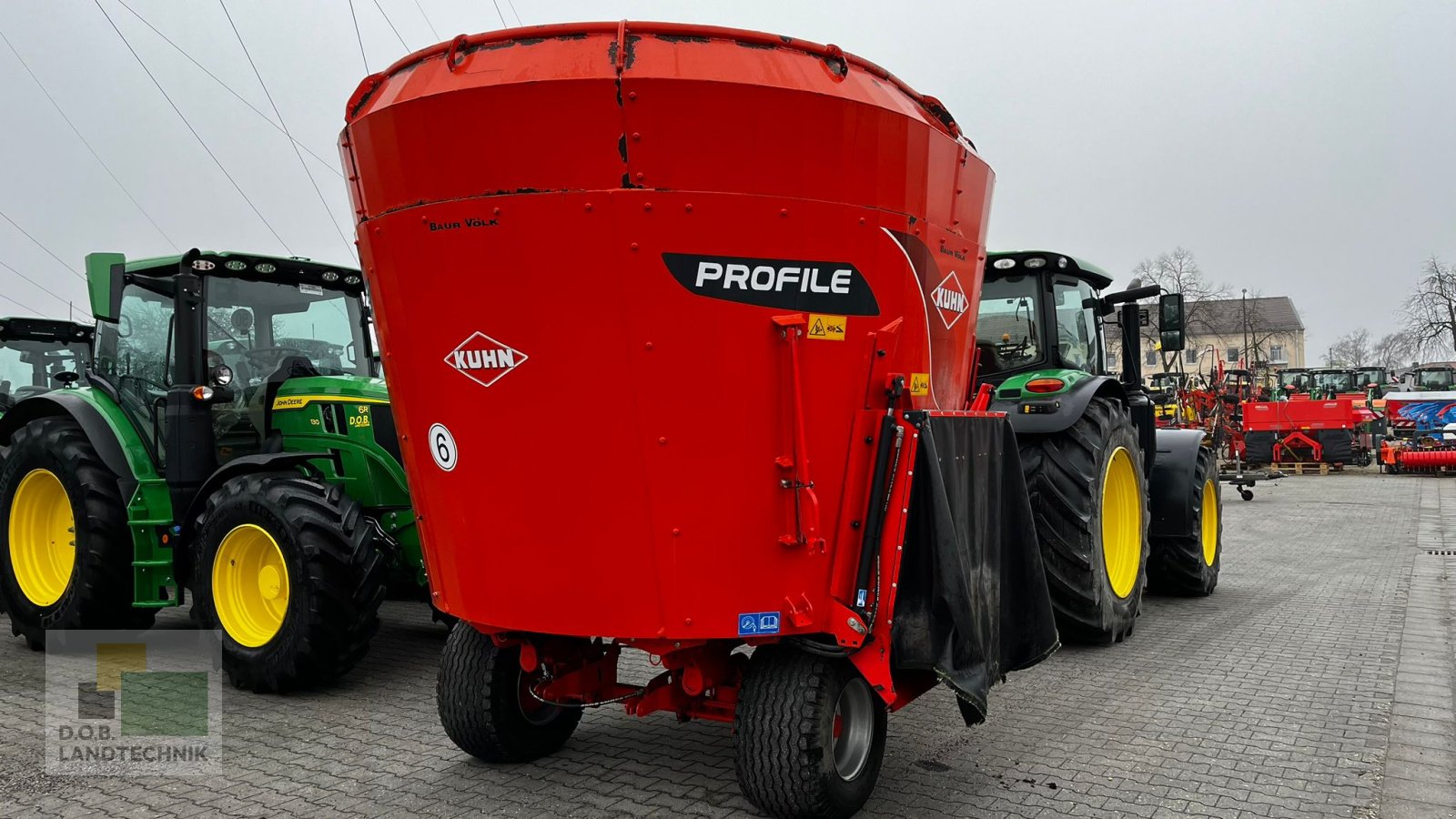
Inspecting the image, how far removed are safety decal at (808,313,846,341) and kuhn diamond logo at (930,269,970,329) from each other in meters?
0.57

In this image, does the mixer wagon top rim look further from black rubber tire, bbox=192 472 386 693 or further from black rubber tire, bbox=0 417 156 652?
black rubber tire, bbox=0 417 156 652

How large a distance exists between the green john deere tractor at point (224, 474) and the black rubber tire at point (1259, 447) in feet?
70.1

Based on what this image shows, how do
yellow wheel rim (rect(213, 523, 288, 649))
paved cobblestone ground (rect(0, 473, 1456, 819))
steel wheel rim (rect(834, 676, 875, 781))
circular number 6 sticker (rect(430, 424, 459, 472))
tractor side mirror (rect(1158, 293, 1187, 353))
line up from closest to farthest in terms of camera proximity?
circular number 6 sticker (rect(430, 424, 459, 472)) < steel wheel rim (rect(834, 676, 875, 781)) < paved cobblestone ground (rect(0, 473, 1456, 819)) < yellow wheel rim (rect(213, 523, 288, 649)) < tractor side mirror (rect(1158, 293, 1187, 353))

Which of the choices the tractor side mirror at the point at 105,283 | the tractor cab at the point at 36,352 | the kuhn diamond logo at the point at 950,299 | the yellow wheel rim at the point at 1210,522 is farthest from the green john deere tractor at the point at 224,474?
the yellow wheel rim at the point at 1210,522

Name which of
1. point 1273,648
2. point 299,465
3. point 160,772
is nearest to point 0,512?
point 299,465

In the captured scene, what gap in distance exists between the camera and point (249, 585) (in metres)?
5.89

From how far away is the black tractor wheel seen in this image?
3.54 metres

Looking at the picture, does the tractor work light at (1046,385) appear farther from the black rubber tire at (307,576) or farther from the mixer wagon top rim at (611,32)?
the black rubber tire at (307,576)

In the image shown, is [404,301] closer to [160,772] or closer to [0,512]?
[160,772]

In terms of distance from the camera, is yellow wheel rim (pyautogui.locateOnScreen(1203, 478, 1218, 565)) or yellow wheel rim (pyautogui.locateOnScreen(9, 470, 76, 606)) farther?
yellow wheel rim (pyautogui.locateOnScreen(1203, 478, 1218, 565))

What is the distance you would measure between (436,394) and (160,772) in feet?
7.15

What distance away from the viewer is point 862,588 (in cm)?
363

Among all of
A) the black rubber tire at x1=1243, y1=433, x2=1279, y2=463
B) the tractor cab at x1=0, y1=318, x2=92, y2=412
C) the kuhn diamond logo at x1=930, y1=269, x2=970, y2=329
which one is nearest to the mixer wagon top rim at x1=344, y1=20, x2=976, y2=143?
the kuhn diamond logo at x1=930, y1=269, x2=970, y2=329

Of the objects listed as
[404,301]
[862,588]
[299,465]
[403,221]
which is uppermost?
[403,221]
